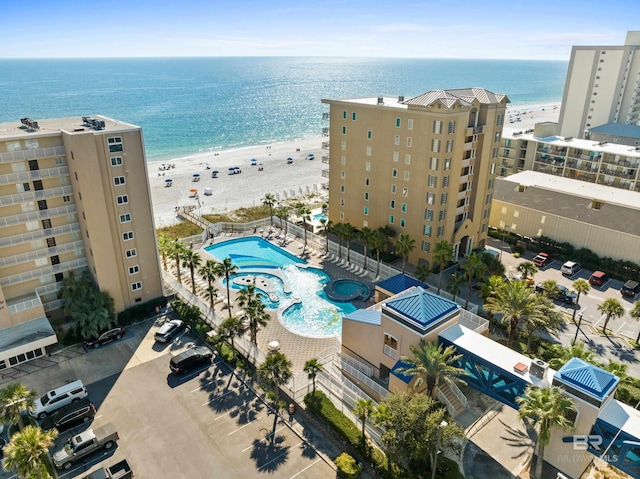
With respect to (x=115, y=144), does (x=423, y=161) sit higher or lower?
lower

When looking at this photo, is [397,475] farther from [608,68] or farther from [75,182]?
[608,68]

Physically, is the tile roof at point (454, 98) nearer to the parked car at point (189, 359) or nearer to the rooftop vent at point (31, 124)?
the parked car at point (189, 359)

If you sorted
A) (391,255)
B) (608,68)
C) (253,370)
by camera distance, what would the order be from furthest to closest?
1. (608,68)
2. (391,255)
3. (253,370)

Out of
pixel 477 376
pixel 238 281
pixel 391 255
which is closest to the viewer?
pixel 477 376

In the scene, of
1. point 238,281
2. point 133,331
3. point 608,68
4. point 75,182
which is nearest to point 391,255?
point 238,281

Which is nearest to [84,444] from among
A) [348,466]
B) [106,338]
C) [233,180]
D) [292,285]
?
[106,338]

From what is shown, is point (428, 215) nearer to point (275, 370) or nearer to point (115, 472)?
point (275, 370)
